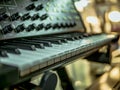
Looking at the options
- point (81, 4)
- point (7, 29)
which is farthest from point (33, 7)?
point (81, 4)

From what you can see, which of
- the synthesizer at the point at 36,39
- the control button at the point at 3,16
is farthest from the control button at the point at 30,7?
the control button at the point at 3,16

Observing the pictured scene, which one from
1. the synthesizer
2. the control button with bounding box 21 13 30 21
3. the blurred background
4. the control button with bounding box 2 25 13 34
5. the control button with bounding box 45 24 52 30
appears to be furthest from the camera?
the blurred background

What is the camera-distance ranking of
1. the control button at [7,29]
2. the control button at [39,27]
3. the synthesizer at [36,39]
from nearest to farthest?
the synthesizer at [36,39] < the control button at [7,29] < the control button at [39,27]

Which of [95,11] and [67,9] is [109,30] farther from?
[67,9]

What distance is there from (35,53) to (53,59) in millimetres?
93

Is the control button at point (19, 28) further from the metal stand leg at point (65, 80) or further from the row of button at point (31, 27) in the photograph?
the metal stand leg at point (65, 80)

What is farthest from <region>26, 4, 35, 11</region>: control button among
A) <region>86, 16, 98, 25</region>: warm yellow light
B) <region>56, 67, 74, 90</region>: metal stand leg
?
<region>86, 16, 98, 25</region>: warm yellow light

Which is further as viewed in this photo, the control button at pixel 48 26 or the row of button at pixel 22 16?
the control button at pixel 48 26

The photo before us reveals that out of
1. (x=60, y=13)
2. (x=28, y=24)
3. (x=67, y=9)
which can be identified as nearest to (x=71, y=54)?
(x=28, y=24)

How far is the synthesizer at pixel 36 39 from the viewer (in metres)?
0.87

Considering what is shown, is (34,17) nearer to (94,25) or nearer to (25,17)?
(25,17)

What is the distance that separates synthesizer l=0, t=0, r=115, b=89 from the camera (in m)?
0.87

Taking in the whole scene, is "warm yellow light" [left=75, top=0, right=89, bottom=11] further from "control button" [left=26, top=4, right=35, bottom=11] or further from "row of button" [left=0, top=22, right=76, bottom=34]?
"control button" [left=26, top=4, right=35, bottom=11]

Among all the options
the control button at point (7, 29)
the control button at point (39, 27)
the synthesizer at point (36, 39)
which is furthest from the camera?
the control button at point (39, 27)
